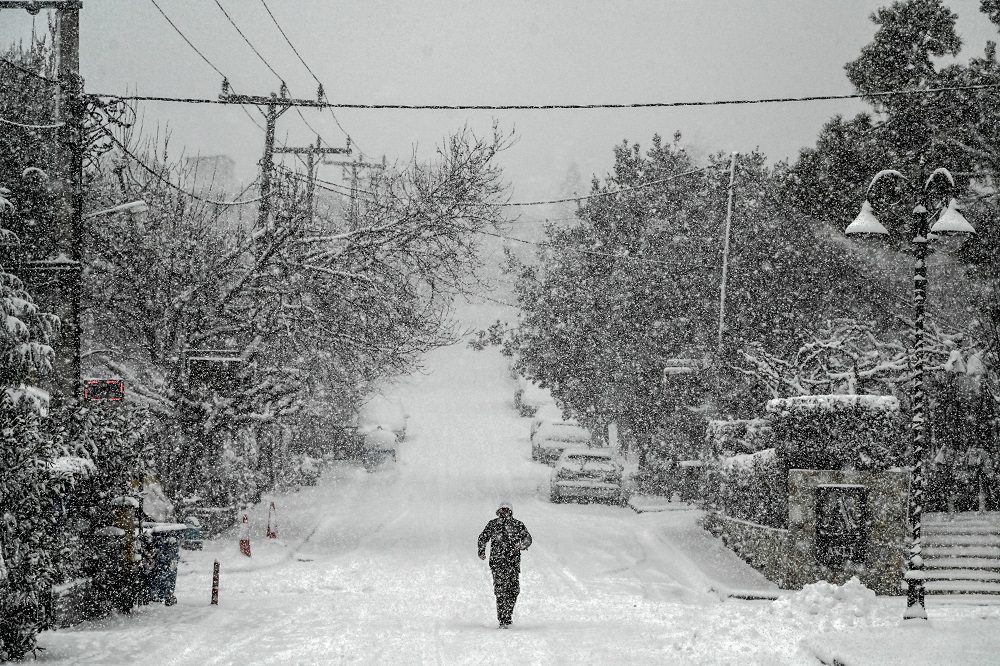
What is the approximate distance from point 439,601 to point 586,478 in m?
13.2

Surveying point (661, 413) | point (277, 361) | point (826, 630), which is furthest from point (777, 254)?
point (826, 630)

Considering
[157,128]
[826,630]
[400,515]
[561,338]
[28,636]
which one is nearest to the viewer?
[28,636]

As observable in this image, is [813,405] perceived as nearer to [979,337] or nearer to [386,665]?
[979,337]

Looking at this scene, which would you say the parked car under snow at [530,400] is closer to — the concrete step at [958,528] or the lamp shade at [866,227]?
the concrete step at [958,528]

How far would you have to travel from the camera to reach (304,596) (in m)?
14.8

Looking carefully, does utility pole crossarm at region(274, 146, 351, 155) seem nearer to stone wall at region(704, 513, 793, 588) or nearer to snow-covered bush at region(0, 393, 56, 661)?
stone wall at region(704, 513, 793, 588)

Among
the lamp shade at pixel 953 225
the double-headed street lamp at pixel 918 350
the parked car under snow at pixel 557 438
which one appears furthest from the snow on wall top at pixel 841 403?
the parked car under snow at pixel 557 438

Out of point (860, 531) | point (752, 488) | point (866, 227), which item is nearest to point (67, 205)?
point (866, 227)

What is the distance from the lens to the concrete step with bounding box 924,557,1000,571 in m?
17.2

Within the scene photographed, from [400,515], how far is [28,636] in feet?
57.0

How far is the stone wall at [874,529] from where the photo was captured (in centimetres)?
1600

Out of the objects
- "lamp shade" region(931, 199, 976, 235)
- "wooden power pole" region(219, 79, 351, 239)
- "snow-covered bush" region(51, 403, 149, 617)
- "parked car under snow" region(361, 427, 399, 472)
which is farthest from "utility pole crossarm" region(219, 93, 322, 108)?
"parked car under snow" region(361, 427, 399, 472)

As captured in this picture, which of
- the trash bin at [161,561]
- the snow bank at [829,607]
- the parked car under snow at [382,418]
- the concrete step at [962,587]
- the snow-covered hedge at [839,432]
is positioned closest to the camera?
the snow bank at [829,607]

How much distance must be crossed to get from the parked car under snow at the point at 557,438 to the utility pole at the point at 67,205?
18.6 m
